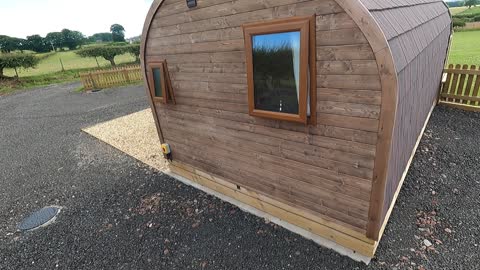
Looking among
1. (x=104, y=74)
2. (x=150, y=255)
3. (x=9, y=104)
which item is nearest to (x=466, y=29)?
(x=104, y=74)

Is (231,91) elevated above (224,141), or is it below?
above

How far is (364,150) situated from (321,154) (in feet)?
A: 1.77

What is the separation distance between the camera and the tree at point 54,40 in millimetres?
47275

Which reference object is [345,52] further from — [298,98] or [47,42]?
[47,42]

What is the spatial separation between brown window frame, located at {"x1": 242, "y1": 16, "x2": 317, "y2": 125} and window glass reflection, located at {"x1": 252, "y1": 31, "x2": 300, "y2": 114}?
58mm

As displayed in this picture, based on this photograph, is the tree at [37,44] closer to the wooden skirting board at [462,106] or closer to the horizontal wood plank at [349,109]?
the horizontal wood plank at [349,109]

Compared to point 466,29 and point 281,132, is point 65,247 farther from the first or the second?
point 466,29

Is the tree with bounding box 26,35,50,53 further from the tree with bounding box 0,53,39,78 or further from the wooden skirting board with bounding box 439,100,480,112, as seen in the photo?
the wooden skirting board with bounding box 439,100,480,112

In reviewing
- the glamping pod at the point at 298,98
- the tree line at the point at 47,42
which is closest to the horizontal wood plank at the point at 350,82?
the glamping pod at the point at 298,98

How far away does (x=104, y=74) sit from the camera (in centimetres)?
1719

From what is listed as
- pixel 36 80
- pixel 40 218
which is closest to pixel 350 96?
pixel 40 218

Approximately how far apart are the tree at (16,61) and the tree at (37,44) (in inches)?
1140

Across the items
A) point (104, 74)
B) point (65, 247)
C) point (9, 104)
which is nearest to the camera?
point (65, 247)

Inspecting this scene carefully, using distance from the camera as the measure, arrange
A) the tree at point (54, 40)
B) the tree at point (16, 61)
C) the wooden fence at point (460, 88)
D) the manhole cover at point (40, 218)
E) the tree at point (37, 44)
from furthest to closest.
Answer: the tree at point (54, 40)
the tree at point (37, 44)
the tree at point (16, 61)
the wooden fence at point (460, 88)
the manhole cover at point (40, 218)
